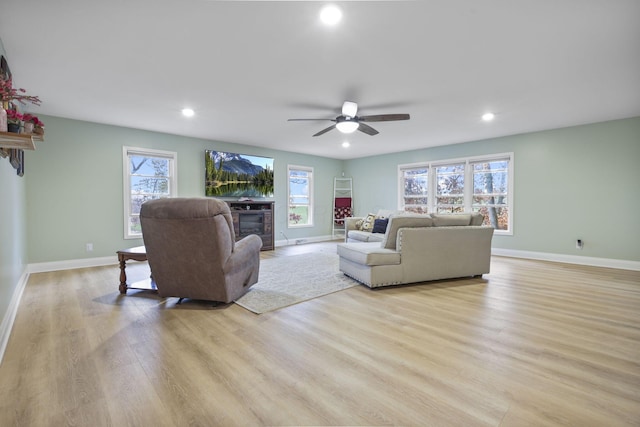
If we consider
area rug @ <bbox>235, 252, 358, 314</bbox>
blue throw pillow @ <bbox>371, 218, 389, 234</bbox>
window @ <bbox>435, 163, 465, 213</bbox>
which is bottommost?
area rug @ <bbox>235, 252, 358, 314</bbox>

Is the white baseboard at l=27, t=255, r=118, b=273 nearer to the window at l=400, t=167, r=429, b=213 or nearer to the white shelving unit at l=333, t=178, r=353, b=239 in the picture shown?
the white shelving unit at l=333, t=178, r=353, b=239

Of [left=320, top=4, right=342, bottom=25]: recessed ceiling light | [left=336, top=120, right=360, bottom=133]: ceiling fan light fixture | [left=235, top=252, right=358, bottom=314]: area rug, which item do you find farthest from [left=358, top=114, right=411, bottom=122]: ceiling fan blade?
[left=235, top=252, right=358, bottom=314]: area rug

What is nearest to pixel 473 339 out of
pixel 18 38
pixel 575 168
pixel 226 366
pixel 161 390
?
pixel 226 366

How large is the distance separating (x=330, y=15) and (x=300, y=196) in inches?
241

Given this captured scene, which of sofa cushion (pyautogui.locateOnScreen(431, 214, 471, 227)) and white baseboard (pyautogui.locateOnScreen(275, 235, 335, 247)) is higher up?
sofa cushion (pyautogui.locateOnScreen(431, 214, 471, 227))

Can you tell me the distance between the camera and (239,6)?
2119 mm

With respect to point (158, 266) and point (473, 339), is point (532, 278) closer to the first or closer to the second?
point (473, 339)

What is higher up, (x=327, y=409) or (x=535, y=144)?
(x=535, y=144)

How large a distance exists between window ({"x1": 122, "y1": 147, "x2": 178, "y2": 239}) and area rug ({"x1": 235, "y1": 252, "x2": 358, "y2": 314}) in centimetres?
255

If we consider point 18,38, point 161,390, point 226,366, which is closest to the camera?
point 161,390

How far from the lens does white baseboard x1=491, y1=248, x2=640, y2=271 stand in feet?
15.9

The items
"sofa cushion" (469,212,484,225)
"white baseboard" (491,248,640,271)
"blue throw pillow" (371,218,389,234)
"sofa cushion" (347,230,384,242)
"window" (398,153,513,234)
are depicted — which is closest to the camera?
"sofa cushion" (469,212,484,225)

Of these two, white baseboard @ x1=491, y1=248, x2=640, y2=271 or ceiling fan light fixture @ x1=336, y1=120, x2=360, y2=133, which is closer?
ceiling fan light fixture @ x1=336, y1=120, x2=360, y2=133

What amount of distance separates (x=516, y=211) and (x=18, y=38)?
25.1 feet
